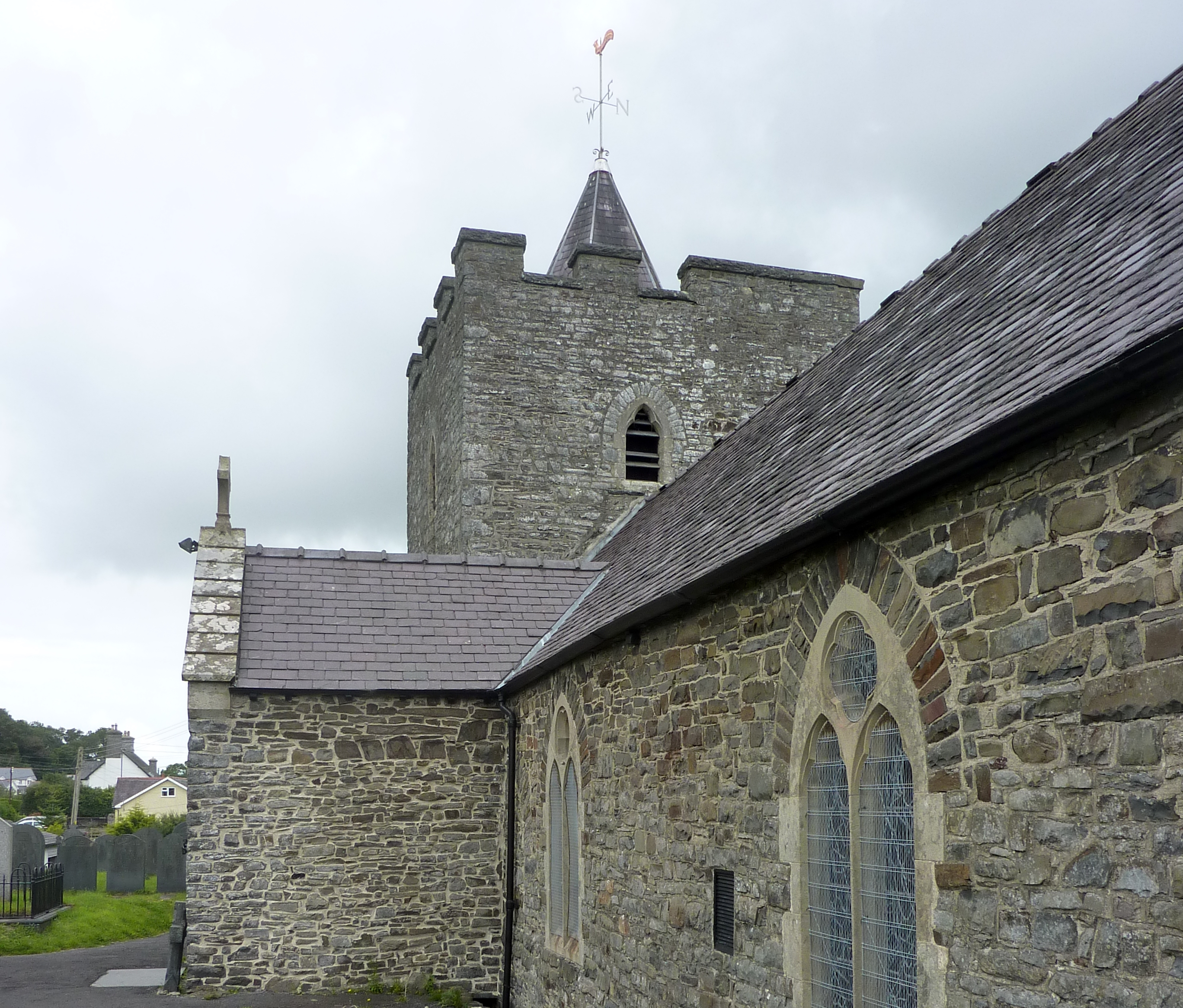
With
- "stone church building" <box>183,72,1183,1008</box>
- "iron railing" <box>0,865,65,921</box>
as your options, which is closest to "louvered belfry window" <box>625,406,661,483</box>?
"stone church building" <box>183,72,1183,1008</box>

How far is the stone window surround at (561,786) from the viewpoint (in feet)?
33.3

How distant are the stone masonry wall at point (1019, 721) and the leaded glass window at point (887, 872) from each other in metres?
0.31

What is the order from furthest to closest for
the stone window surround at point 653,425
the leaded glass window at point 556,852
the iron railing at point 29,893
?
the stone window surround at point 653,425 → the iron railing at point 29,893 → the leaded glass window at point 556,852

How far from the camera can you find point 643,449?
19469 mm

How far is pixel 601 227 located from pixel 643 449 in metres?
4.55

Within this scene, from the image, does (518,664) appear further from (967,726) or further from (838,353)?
(967,726)

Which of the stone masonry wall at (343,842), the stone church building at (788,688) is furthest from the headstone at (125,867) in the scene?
the stone masonry wall at (343,842)

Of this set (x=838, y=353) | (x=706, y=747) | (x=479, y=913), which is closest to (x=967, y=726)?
(x=706, y=747)

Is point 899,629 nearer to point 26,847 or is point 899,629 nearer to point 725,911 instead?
point 725,911

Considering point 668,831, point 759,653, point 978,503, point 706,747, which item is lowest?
point 668,831

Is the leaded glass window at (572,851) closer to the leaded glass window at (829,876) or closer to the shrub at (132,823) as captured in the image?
the leaded glass window at (829,876)

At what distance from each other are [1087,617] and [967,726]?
0.84 metres

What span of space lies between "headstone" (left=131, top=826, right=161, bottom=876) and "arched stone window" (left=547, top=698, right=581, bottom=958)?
48.2 feet

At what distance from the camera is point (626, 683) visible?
931 centimetres
